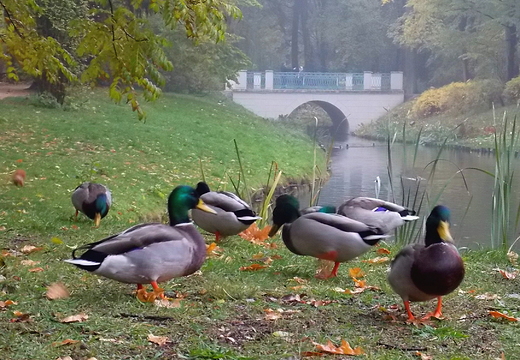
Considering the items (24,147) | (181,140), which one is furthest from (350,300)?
(181,140)

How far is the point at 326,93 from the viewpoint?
40.0m

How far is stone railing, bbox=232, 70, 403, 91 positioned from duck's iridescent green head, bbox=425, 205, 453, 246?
34010 mm

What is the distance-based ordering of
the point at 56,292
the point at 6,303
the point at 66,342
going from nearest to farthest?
1. the point at 66,342
2. the point at 6,303
3. the point at 56,292

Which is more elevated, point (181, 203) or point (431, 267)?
point (181, 203)

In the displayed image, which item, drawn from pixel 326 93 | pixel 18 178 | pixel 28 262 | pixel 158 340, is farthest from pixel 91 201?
pixel 326 93

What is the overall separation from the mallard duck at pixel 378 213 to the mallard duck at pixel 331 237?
5.76 feet

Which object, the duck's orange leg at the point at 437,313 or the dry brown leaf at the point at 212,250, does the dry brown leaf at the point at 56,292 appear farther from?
the duck's orange leg at the point at 437,313

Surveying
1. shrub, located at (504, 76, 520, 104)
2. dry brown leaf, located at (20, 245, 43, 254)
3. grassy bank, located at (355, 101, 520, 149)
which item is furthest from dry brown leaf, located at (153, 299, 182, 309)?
shrub, located at (504, 76, 520, 104)

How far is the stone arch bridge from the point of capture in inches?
1512

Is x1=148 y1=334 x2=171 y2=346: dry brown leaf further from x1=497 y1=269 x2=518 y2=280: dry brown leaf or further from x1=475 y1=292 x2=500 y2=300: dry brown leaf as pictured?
x1=497 y1=269 x2=518 y2=280: dry brown leaf

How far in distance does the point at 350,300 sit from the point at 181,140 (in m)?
15.2

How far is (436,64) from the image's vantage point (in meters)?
41.6

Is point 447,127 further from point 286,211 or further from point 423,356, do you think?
point 423,356

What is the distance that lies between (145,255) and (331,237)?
1.56 meters
